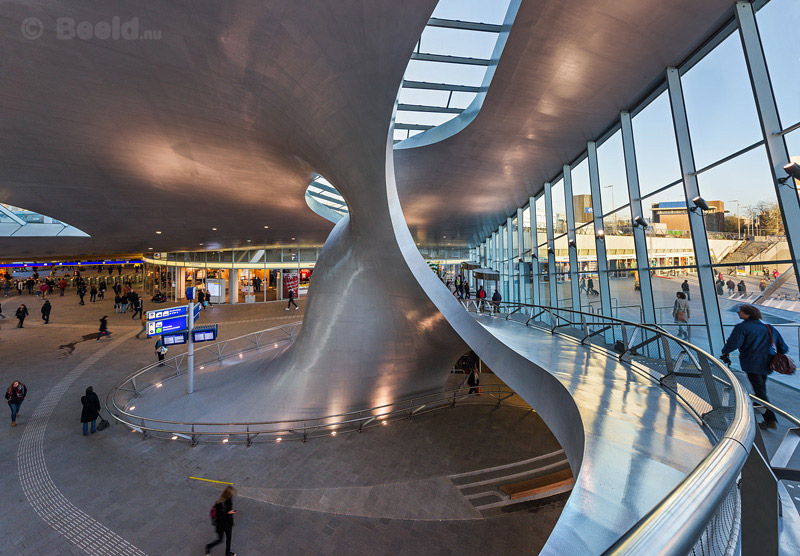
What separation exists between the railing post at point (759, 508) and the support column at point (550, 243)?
15.7 metres

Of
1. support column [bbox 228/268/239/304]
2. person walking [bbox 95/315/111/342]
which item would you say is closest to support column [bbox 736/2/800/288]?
person walking [bbox 95/315/111/342]

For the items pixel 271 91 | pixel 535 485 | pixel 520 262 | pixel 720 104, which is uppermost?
pixel 271 91

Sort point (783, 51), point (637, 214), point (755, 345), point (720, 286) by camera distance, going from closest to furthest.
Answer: point (755, 345), point (783, 51), point (720, 286), point (637, 214)

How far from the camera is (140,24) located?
4742 millimetres

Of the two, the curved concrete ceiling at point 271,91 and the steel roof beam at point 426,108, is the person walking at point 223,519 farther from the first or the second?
the steel roof beam at point 426,108

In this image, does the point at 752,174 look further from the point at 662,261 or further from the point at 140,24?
the point at 140,24

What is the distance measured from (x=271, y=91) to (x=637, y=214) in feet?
33.5

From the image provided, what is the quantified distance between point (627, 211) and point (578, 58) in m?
5.38

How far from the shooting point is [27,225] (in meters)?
17.9

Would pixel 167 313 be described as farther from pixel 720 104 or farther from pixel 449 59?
pixel 720 104

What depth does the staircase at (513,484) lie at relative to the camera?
22.8 feet

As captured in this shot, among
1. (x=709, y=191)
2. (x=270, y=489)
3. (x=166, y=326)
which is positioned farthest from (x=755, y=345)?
(x=166, y=326)

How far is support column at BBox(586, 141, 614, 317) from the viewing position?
1125 centimetres

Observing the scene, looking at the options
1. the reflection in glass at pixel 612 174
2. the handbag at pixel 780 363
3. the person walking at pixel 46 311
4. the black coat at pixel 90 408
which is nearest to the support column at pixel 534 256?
the reflection in glass at pixel 612 174
